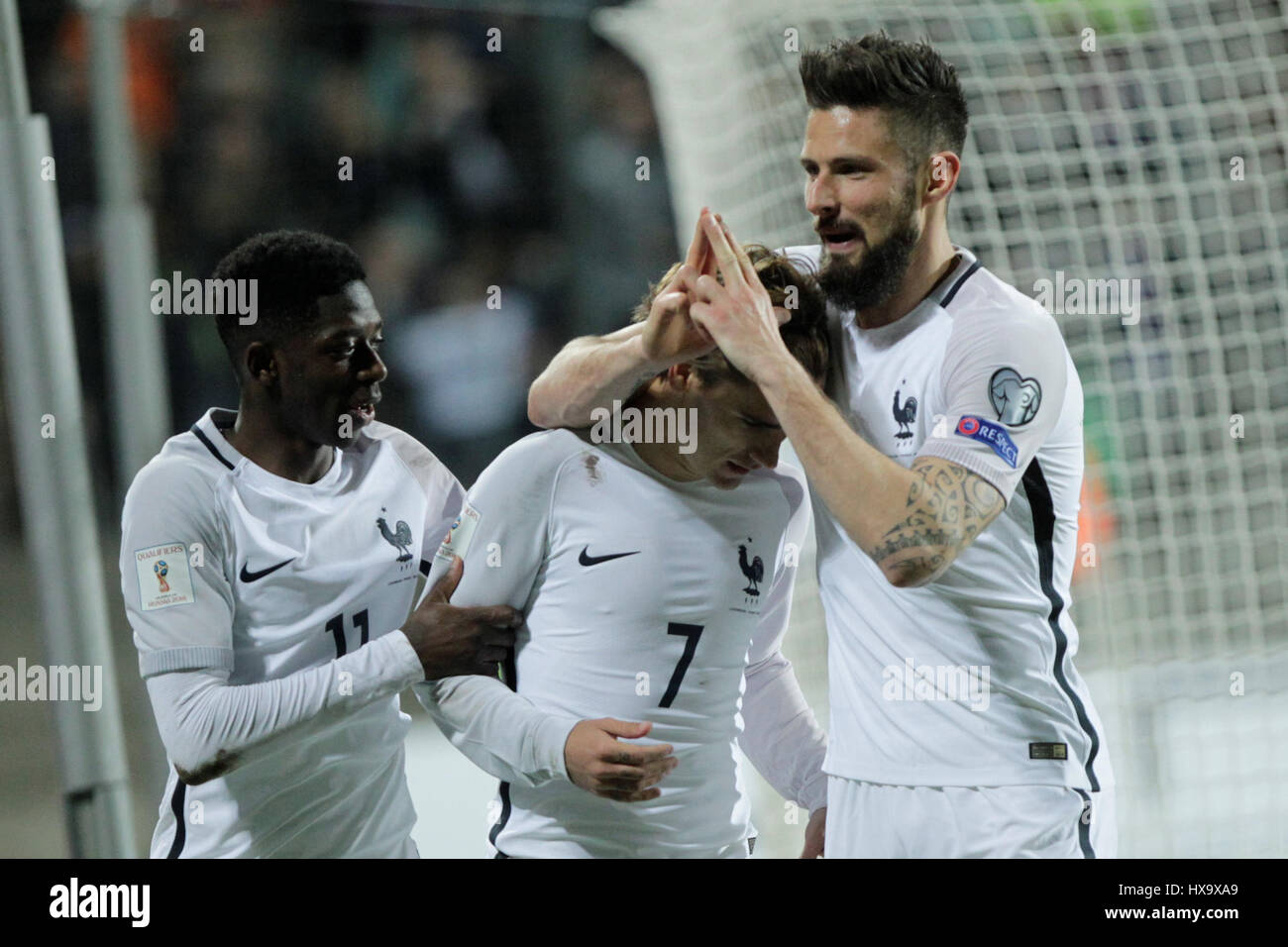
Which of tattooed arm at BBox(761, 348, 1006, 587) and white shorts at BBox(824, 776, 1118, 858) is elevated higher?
tattooed arm at BBox(761, 348, 1006, 587)

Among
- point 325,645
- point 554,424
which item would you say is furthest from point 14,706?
point 554,424

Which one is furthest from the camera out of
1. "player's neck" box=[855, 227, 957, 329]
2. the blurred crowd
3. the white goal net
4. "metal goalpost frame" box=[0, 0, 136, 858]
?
the blurred crowd

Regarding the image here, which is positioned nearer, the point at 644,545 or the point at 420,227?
the point at 644,545

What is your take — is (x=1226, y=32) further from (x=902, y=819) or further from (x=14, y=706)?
(x=14, y=706)

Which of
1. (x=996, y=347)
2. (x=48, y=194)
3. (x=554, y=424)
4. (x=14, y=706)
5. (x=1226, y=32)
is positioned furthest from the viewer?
(x=14, y=706)

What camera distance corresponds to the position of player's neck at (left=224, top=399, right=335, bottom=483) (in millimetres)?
1967

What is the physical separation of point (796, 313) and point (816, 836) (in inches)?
30.8

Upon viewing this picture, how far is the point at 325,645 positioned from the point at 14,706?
12.2ft

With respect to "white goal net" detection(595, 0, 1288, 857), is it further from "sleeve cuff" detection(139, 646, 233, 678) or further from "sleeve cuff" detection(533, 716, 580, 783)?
"sleeve cuff" detection(139, 646, 233, 678)

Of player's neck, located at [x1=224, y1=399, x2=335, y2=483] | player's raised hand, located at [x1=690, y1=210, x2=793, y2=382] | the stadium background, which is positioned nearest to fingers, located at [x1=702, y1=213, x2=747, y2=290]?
player's raised hand, located at [x1=690, y1=210, x2=793, y2=382]

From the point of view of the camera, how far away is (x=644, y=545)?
6.10ft

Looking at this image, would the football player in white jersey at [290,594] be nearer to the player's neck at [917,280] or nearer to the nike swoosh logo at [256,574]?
the nike swoosh logo at [256,574]

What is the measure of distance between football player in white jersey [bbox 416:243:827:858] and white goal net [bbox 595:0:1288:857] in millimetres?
1124

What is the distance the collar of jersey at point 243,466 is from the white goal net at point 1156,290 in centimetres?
129
